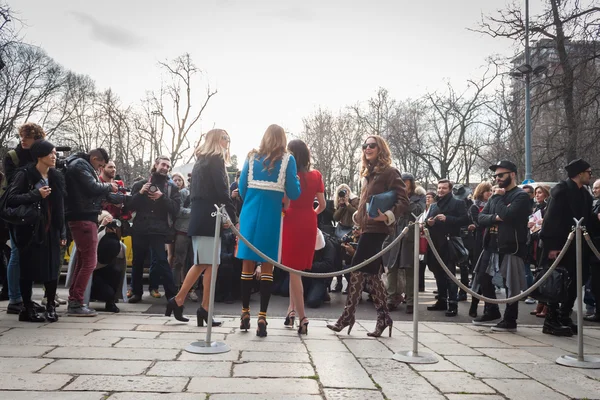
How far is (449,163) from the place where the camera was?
125 ft

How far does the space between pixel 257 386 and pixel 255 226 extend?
2.12 metres

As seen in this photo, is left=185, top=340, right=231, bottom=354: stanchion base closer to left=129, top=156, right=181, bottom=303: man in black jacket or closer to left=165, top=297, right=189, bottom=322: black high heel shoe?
left=165, top=297, right=189, bottom=322: black high heel shoe

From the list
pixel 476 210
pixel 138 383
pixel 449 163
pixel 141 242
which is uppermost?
pixel 449 163

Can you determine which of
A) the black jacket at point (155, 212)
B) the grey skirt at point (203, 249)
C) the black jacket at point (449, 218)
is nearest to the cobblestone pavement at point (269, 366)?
the grey skirt at point (203, 249)

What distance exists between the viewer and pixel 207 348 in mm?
4422

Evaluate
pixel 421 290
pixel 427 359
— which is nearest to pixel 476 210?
pixel 421 290

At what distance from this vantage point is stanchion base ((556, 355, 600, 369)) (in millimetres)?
4461

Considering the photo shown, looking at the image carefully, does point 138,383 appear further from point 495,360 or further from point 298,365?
point 495,360

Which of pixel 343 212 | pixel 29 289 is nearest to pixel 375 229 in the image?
pixel 29 289

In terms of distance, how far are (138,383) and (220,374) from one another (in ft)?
1.83

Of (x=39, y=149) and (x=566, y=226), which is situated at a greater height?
(x=39, y=149)

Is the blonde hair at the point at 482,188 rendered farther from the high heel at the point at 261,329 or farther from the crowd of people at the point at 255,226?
the high heel at the point at 261,329

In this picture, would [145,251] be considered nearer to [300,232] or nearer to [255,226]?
[255,226]

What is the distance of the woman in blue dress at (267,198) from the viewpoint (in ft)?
17.4
